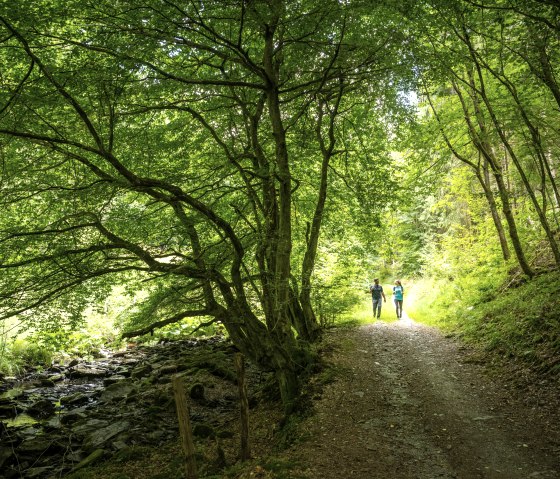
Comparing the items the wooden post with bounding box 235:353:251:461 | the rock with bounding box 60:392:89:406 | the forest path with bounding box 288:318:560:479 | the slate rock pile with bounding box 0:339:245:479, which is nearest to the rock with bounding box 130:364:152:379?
the slate rock pile with bounding box 0:339:245:479

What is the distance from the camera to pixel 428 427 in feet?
20.7

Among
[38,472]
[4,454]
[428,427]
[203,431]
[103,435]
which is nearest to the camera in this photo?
[428,427]

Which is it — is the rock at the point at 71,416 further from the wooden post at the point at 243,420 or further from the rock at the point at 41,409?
the wooden post at the point at 243,420

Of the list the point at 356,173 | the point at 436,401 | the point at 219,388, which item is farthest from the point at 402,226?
the point at 436,401

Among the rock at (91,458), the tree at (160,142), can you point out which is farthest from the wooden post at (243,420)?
the rock at (91,458)

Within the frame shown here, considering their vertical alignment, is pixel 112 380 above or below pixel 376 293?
below

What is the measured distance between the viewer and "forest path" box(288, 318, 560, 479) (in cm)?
510

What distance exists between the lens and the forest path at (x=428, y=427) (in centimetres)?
510

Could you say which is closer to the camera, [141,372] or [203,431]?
[203,431]

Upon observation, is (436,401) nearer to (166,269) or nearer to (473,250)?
(166,269)

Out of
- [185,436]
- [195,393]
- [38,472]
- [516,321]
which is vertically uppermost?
[516,321]

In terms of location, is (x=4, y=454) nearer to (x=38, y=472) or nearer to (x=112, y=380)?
(x=38, y=472)

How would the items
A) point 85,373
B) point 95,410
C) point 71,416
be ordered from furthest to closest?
point 85,373 < point 95,410 < point 71,416

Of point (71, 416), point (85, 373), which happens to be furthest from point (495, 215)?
point (85, 373)
